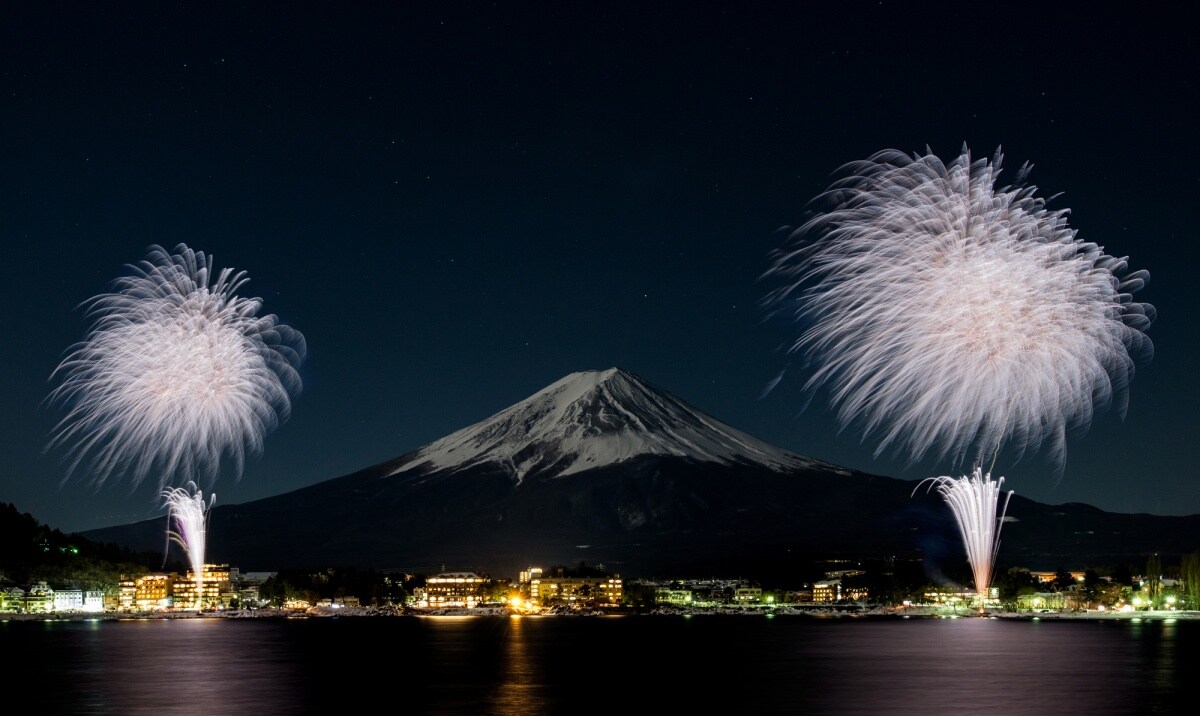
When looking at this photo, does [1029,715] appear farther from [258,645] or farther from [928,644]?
[258,645]

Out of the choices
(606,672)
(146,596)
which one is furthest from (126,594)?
(606,672)

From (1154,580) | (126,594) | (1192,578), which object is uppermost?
(1192,578)

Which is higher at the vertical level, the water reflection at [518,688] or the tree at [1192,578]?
the tree at [1192,578]

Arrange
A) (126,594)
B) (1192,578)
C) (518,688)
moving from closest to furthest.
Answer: (518,688) → (1192,578) → (126,594)

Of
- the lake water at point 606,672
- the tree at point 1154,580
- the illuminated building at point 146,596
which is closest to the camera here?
the lake water at point 606,672

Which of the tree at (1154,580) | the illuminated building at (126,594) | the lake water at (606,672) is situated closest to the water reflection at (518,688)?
the lake water at (606,672)

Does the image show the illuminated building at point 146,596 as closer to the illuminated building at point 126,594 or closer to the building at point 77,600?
the illuminated building at point 126,594

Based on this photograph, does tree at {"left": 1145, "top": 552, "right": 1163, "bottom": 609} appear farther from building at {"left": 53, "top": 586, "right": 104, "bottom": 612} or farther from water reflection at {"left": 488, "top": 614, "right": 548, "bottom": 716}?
building at {"left": 53, "top": 586, "right": 104, "bottom": 612}

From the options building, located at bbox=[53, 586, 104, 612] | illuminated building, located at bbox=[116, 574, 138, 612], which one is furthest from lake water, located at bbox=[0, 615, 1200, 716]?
illuminated building, located at bbox=[116, 574, 138, 612]

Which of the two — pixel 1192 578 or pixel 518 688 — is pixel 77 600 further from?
pixel 1192 578

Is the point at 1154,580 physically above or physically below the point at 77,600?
above
